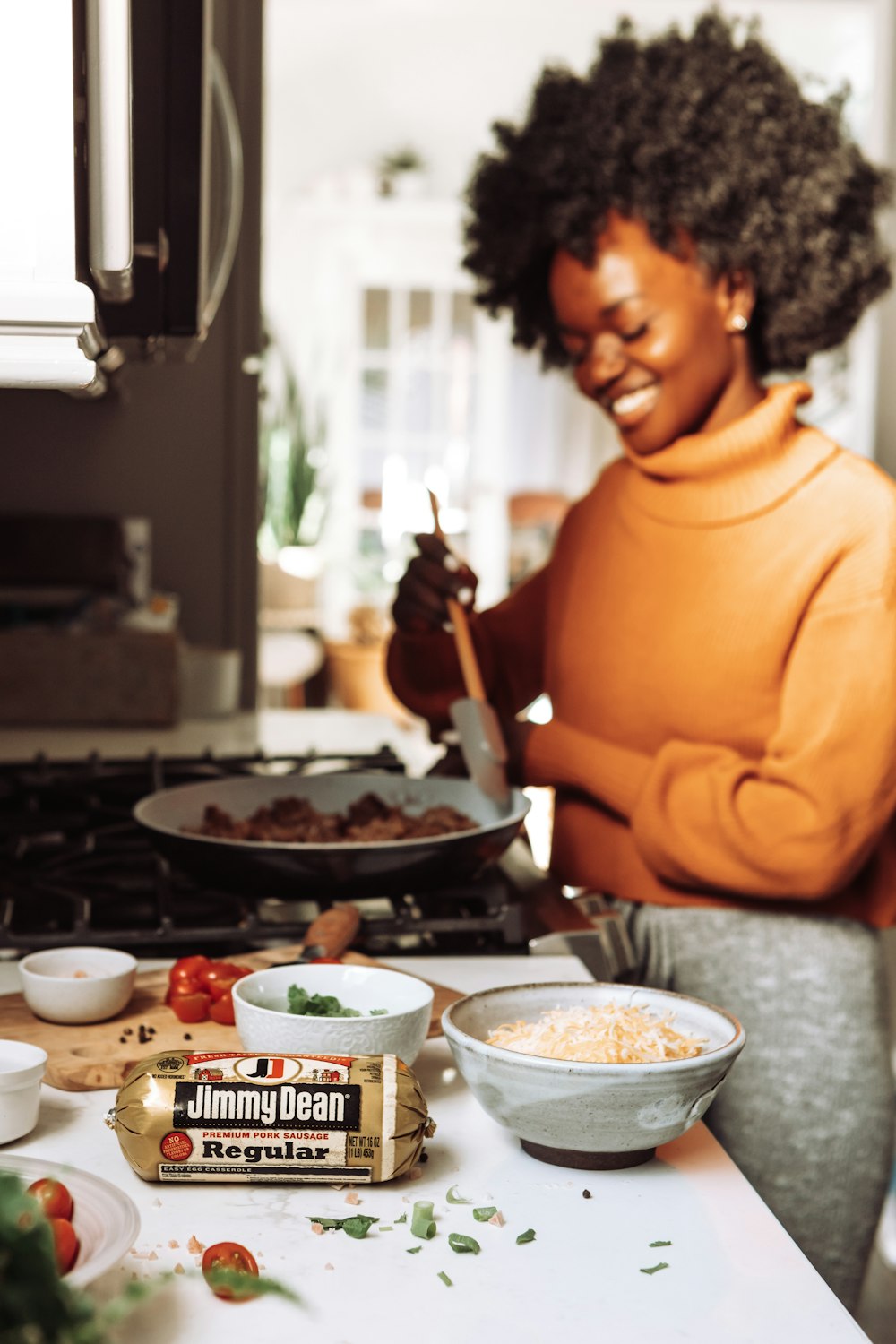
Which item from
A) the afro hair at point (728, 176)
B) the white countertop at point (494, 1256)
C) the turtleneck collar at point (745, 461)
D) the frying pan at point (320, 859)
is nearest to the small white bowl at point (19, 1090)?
the white countertop at point (494, 1256)

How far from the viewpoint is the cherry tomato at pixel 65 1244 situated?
1.91ft

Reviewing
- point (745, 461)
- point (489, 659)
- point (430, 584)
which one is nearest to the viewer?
point (745, 461)

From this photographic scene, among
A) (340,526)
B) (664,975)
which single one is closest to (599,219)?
(664,975)

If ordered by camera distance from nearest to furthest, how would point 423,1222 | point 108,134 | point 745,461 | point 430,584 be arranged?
point 423,1222, point 108,134, point 745,461, point 430,584

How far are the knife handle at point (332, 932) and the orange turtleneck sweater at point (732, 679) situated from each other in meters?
0.40

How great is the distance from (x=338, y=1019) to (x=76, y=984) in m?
0.23

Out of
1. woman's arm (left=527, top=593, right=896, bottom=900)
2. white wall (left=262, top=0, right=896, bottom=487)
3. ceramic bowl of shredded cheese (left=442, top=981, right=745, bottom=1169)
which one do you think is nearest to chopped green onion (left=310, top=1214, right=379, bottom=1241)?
ceramic bowl of shredded cheese (left=442, top=981, right=745, bottom=1169)

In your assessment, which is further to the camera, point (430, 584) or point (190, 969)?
point (430, 584)

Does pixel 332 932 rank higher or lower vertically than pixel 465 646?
lower

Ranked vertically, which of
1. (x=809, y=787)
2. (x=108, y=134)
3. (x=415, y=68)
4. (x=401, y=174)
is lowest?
(x=809, y=787)

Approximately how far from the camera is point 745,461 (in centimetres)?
150

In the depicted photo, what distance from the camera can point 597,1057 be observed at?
2.54 feet

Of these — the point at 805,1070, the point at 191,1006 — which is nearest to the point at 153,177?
the point at 191,1006

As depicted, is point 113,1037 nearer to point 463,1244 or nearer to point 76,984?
point 76,984
